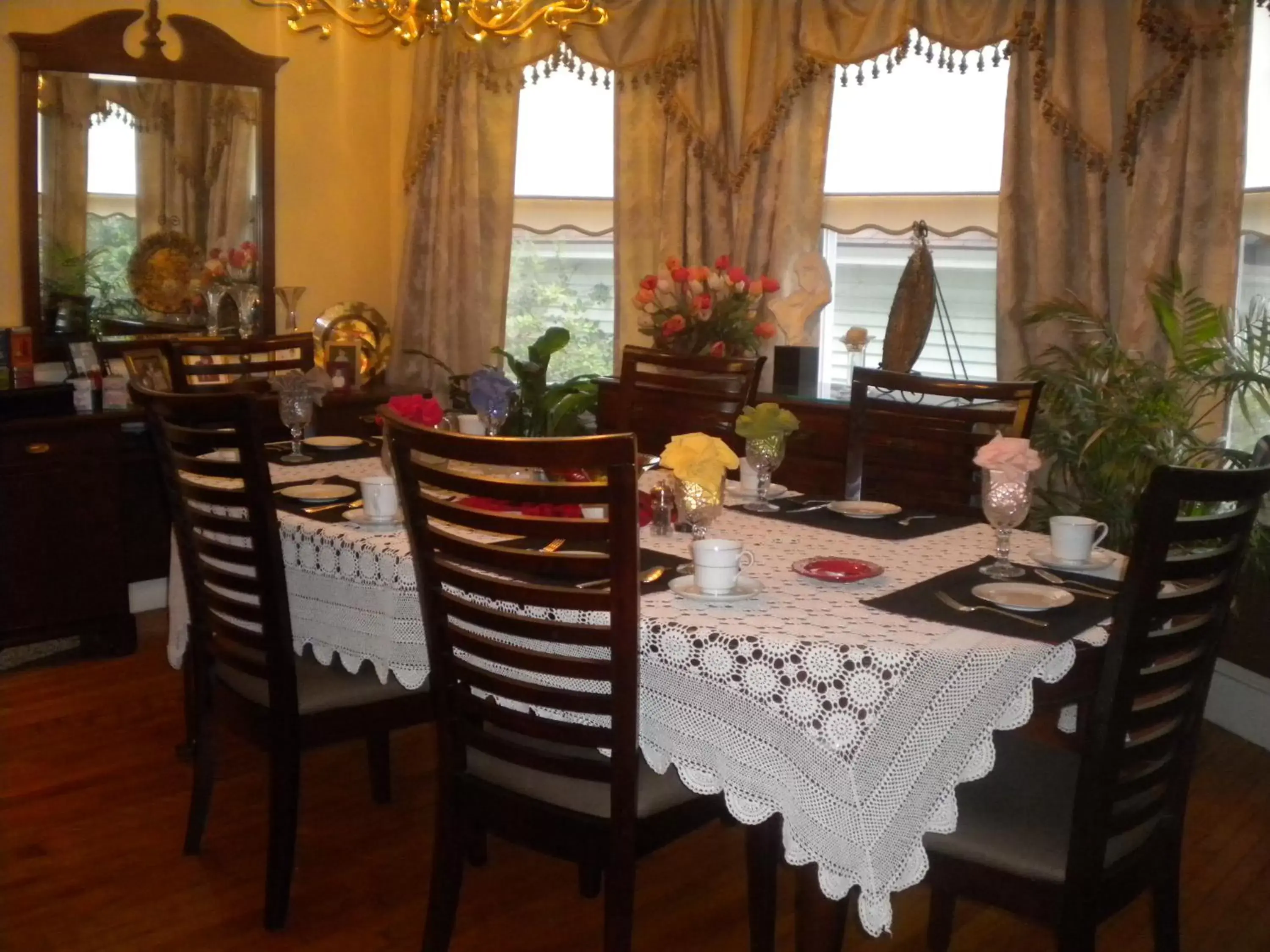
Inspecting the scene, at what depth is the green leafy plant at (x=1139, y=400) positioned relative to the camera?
3.18m

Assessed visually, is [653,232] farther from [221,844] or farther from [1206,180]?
[221,844]

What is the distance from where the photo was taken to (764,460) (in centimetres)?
275

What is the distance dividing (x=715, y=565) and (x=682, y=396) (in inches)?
60.8

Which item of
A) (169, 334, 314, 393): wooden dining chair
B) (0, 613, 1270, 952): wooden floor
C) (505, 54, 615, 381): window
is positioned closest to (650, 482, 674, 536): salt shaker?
(0, 613, 1270, 952): wooden floor

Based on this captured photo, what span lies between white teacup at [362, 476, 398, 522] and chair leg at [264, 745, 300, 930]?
46 cm

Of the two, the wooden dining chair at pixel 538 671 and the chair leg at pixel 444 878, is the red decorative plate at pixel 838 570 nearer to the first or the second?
the wooden dining chair at pixel 538 671

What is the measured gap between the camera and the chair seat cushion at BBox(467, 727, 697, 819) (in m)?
1.99

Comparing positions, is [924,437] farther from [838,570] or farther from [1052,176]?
[1052,176]

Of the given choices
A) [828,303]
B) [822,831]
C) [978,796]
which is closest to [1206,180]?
[828,303]

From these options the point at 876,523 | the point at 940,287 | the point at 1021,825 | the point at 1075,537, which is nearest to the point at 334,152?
the point at 940,287

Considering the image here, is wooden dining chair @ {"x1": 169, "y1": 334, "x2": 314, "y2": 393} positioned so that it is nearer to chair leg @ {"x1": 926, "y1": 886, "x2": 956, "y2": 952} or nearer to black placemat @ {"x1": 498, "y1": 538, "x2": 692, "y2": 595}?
black placemat @ {"x1": 498, "y1": 538, "x2": 692, "y2": 595}

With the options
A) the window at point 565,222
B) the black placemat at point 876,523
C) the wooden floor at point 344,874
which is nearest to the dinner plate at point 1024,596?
the black placemat at point 876,523

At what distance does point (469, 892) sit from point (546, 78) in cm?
322

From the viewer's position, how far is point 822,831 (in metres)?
1.84
